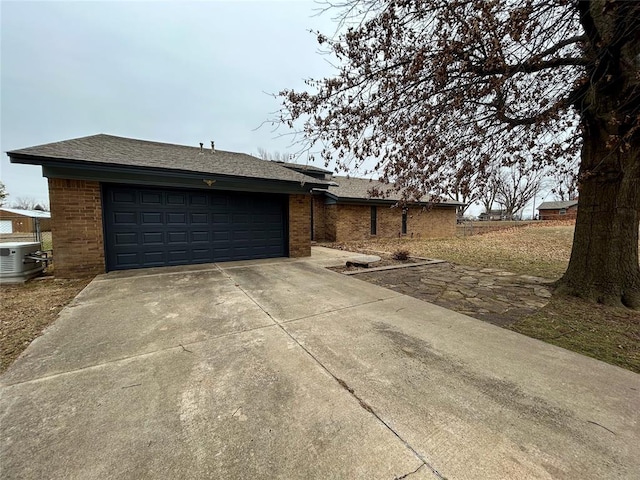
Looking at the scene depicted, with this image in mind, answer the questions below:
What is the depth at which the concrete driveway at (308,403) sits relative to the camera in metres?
1.56

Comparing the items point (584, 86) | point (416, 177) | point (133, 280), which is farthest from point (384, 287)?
point (133, 280)

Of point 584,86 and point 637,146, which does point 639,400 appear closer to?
point 637,146

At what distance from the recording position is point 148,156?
765cm

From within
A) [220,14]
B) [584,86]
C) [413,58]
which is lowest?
[584,86]

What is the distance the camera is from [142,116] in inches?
603

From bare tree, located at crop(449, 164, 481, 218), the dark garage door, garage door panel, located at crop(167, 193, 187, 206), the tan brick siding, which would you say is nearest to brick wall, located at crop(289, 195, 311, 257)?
the dark garage door

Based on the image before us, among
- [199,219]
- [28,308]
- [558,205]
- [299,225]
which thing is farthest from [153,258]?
[558,205]

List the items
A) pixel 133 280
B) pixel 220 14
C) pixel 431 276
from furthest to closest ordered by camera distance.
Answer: pixel 431 276 < pixel 133 280 < pixel 220 14

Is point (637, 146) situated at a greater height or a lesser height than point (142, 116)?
lesser

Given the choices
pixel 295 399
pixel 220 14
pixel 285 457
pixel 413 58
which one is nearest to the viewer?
pixel 285 457

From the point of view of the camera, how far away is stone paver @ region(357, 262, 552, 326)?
172 inches

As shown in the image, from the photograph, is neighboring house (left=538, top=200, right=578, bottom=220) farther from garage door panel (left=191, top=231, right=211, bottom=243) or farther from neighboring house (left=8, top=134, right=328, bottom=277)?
garage door panel (left=191, top=231, right=211, bottom=243)

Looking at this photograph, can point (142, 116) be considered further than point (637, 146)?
Yes

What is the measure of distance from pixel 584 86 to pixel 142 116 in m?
18.7
